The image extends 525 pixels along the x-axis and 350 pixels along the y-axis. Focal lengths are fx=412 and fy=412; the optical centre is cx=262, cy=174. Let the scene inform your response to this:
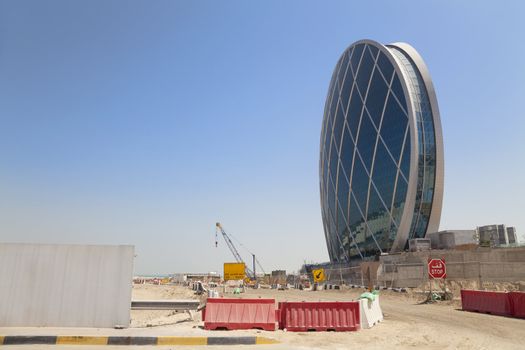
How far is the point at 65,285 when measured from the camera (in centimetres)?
1327

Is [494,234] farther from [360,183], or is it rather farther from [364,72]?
[364,72]

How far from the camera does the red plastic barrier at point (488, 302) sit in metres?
17.4

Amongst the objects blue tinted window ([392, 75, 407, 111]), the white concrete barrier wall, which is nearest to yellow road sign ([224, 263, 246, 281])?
blue tinted window ([392, 75, 407, 111])

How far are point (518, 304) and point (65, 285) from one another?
1720 cm

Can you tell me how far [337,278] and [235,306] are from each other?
48.0 meters

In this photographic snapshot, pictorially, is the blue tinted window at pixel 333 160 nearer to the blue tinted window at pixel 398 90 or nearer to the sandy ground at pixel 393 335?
the blue tinted window at pixel 398 90

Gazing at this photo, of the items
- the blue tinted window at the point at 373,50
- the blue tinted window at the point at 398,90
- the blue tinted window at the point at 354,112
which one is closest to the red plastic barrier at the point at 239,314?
the blue tinted window at the point at 398,90

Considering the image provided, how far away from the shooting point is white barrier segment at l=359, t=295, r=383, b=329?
13078 mm

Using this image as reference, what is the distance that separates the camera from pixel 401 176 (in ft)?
214

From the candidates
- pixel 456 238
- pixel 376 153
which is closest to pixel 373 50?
pixel 376 153

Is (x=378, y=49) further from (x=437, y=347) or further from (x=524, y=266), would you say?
(x=437, y=347)

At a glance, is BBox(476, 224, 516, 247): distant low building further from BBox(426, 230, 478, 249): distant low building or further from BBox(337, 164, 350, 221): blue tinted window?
BBox(337, 164, 350, 221): blue tinted window

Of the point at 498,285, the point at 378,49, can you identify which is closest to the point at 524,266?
the point at 498,285

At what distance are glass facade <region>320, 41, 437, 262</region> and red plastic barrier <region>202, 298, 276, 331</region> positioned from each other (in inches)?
2149
